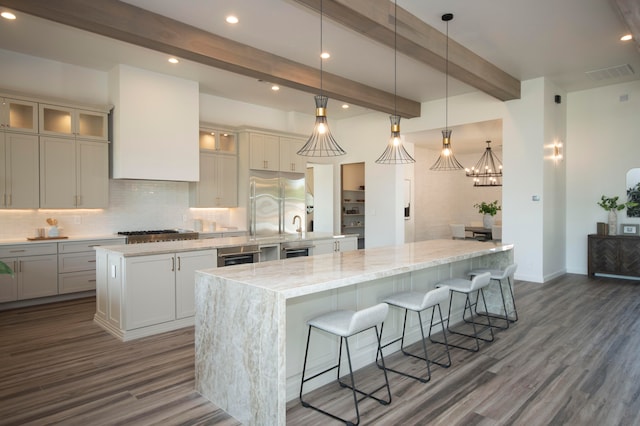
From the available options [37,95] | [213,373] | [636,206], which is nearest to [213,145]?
[37,95]

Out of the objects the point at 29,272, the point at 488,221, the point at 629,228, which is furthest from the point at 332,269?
the point at 488,221

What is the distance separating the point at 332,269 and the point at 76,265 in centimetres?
422

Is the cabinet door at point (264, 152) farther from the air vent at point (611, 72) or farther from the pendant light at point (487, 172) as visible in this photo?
the air vent at point (611, 72)

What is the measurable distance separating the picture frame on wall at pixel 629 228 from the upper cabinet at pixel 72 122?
833 cm

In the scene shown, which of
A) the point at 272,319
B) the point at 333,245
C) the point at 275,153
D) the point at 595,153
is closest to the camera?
the point at 272,319

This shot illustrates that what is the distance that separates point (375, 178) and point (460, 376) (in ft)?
19.7

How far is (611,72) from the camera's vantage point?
6086mm

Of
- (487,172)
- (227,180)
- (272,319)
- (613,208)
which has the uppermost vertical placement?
(487,172)

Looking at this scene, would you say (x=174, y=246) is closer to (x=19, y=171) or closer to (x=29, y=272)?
(x=29, y=272)

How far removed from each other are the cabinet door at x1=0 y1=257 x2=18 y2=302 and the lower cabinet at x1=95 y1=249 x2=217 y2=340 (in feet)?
4.71

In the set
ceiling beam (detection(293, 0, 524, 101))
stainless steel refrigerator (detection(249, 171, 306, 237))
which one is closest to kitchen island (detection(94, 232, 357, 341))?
ceiling beam (detection(293, 0, 524, 101))

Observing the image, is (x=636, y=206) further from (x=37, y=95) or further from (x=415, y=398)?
(x=37, y=95)

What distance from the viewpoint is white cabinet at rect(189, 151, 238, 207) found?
22.4 ft

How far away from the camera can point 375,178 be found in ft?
28.6
